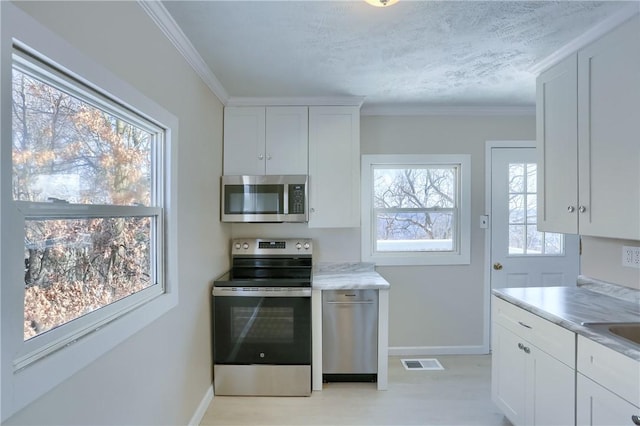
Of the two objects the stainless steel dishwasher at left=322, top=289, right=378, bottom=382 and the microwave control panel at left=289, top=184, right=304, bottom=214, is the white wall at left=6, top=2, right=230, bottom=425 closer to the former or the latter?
the microwave control panel at left=289, top=184, right=304, bottom=214

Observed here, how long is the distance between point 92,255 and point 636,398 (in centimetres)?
213

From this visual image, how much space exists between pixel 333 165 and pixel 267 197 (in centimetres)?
65

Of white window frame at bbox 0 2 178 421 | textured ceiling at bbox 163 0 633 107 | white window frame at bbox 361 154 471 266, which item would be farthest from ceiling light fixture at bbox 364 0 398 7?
white window frame at bbox 361 154 471 266

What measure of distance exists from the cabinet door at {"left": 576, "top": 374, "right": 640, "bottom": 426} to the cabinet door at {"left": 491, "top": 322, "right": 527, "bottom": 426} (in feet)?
1.31

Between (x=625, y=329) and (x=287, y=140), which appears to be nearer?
(x=625, y=329)

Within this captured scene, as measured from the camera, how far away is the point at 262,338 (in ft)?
8.13

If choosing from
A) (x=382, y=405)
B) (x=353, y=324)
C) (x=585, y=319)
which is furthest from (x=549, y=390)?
(x=353, y=324)

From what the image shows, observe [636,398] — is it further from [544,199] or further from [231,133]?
[231,133]

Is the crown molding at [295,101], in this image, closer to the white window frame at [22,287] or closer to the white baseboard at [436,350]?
the white window frame at [22,287]

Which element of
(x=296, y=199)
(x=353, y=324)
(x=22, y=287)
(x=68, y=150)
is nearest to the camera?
(x=22, y=287)

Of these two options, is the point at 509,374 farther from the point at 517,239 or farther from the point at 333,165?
the point at 333,165

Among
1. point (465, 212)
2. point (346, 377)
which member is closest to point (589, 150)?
point (465, 212)

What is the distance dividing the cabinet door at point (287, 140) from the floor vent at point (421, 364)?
2.01 meters

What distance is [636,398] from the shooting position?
3.95 feet
